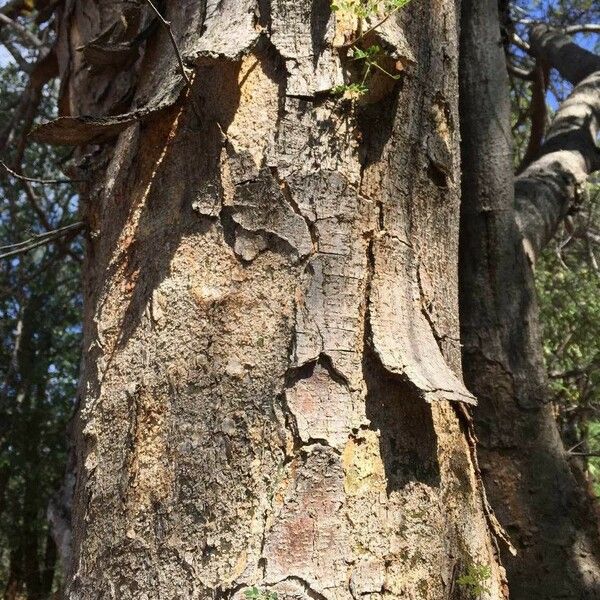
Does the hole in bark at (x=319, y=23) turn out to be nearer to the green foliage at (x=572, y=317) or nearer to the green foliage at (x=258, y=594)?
the green foliage at (x=258, y=594)

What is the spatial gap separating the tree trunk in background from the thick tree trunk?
1.16 m

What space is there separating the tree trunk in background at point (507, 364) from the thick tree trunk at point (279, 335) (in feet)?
3.82

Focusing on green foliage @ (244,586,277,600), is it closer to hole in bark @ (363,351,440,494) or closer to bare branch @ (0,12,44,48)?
hole in bark @ (363,351,440,494)

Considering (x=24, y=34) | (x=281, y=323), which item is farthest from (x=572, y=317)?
(x=281, y=323)

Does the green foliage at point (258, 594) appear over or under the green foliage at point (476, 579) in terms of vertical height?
under

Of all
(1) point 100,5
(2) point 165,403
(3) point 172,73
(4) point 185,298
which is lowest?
(2) point 165,403

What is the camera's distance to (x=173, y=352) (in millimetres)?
1303

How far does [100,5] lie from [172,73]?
87cm

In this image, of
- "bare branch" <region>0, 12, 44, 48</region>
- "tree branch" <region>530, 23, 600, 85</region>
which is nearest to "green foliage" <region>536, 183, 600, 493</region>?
"tree branch" <region>530, 23, 600, 85</region>

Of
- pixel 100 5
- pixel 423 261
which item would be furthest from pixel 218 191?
pixel 100 5

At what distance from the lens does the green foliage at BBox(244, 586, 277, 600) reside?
43.1 inches

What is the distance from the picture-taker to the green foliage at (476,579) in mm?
1273

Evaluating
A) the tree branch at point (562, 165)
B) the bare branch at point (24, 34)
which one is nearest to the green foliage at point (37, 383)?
the bare branch at point (24, 34)

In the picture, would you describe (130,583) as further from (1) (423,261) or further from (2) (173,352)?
(1) (423,261)
